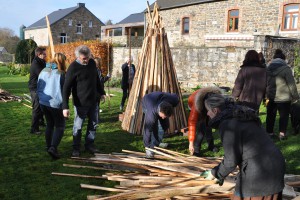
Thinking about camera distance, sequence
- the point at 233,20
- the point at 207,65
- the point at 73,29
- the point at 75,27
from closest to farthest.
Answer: the point at 207,65
the point at 233,20
the point at 73,29
the point at 75,27

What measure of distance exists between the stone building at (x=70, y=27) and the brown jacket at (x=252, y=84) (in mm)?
41860

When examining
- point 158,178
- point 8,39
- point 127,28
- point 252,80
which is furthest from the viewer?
point 8,39

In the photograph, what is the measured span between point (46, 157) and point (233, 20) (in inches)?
680

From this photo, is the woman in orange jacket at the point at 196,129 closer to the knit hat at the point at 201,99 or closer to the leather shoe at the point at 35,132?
the knit hat at the point at 201,99

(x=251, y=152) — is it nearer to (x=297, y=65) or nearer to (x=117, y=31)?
(x=297, y=65)

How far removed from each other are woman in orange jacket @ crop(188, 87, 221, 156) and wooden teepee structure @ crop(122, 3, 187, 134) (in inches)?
49.3

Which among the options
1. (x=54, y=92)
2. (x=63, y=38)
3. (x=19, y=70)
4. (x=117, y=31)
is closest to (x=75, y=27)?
(x=63, y=38)

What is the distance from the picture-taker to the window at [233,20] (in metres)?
19.8

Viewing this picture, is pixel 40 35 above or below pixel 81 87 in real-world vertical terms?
above

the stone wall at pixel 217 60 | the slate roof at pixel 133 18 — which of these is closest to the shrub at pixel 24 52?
the slate roof at pixel 133 18

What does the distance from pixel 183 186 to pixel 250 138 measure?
54.5 inches

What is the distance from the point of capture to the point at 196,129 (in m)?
5.70

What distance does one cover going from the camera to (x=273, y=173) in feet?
8.37

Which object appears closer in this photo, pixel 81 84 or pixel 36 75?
pixel 81 84
